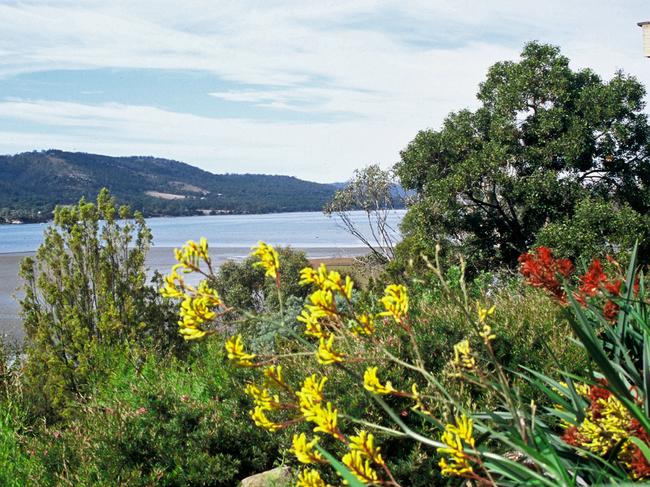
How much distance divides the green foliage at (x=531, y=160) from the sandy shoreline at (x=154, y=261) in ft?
57.7

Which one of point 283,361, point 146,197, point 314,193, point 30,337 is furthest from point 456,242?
point 314,193

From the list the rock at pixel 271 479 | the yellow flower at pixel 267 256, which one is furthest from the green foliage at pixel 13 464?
the yellow flower at pixel 267 256

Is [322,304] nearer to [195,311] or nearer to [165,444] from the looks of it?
[195,311]

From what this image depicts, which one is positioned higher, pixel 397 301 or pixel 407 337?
pixel 397 301

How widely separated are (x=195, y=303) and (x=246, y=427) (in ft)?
9.42

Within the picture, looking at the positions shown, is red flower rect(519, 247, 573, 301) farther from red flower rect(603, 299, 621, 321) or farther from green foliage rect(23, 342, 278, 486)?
green foliage rect(23, 342, 278, 486)

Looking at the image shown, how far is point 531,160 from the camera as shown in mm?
17219

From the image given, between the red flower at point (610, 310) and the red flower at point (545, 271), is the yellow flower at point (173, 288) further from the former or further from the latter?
the red flower at point (610, 310)

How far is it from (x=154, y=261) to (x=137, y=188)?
95517 millimetres

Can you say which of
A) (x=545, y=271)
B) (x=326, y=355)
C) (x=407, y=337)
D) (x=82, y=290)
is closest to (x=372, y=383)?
(x=326, y=355)

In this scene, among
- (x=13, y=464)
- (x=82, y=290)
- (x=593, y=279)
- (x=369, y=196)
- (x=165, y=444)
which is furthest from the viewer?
(x=369, y=196)

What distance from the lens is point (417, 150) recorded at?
18656 mm

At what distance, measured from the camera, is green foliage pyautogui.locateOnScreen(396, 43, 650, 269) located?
16875 mm

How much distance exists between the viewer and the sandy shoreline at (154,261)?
3130 cm
